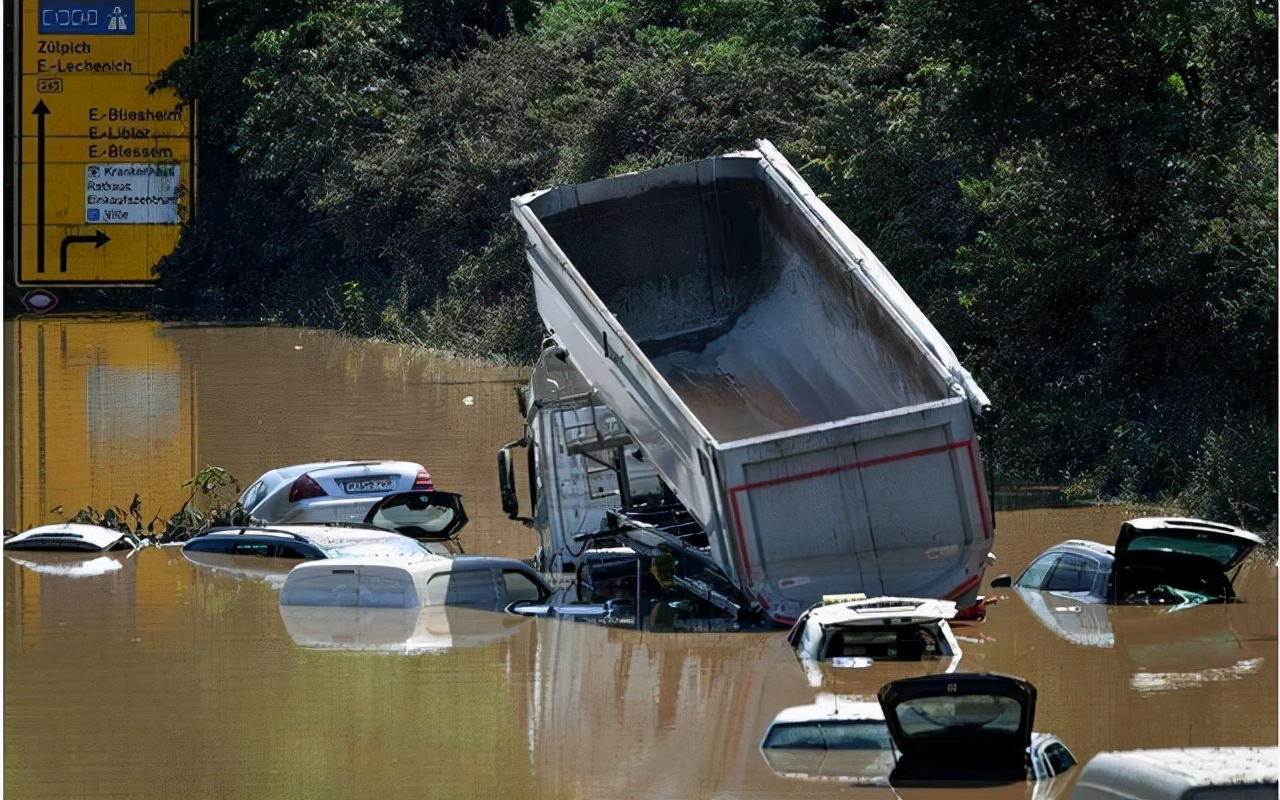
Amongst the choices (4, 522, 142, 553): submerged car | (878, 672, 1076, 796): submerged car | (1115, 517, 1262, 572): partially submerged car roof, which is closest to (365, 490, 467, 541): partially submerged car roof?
(4, 522, 142, 553): submerged car

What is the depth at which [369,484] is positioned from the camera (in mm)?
20375

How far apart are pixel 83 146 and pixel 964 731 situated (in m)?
31.0

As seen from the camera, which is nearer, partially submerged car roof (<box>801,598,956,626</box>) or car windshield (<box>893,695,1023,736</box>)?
car windshield (<box>893,695,1023,736</box>)

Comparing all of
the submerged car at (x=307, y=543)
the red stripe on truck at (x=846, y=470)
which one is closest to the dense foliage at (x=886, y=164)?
the red stripe on truck at (x=846, y=470)

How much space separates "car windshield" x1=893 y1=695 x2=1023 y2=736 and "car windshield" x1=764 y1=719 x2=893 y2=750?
479 mm

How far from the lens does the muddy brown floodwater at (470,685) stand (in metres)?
11.7

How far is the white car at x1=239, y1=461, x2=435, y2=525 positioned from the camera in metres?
20.0

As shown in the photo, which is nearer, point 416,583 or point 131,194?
point 416,583

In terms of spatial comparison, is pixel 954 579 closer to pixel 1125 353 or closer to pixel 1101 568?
pixel 1101 568

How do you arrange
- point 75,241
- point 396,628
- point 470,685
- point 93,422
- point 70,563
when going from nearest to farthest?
point 470,685
point 396,628
point 70,563
point 93,422
point 75,241

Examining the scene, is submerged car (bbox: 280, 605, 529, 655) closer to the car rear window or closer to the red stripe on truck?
the red stripe on truck

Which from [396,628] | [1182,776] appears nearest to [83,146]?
[396,628]

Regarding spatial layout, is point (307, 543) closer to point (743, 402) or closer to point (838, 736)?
point (743, 402)

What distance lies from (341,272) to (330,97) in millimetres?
3630
